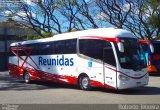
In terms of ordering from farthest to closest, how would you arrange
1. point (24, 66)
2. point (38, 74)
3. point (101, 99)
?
point (24, 66)
point (38, 74)
point (101, 99)

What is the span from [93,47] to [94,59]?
1.90 feet

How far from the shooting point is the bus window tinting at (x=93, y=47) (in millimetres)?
18312

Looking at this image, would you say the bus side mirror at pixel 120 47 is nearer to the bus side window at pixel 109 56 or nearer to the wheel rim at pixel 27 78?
the bus side window at pixel 109 56

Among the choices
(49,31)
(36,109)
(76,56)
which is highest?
(49,31)

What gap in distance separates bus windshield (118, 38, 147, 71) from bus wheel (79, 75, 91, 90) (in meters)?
2.48

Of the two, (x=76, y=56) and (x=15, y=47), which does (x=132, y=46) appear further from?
(x=15, y=47)

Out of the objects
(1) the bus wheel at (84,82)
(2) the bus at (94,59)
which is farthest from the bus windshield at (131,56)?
(1) the bus wheel at (84,82)

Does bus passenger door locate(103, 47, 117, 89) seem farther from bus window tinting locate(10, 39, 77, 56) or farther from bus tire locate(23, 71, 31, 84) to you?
bus tire locate(23, 71, 31, 84)

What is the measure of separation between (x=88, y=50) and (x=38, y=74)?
6.08m

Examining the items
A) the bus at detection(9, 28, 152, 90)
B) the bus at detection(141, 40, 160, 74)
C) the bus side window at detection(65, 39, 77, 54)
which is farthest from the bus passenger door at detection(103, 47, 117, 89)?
the bus at detection(141, 40, 160, 74)

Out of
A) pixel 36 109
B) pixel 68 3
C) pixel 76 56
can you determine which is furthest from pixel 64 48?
pixel 68 3

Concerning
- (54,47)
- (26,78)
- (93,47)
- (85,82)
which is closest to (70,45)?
(54,47)

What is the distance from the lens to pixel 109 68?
→ 17828 mm

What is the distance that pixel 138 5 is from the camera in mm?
45094
